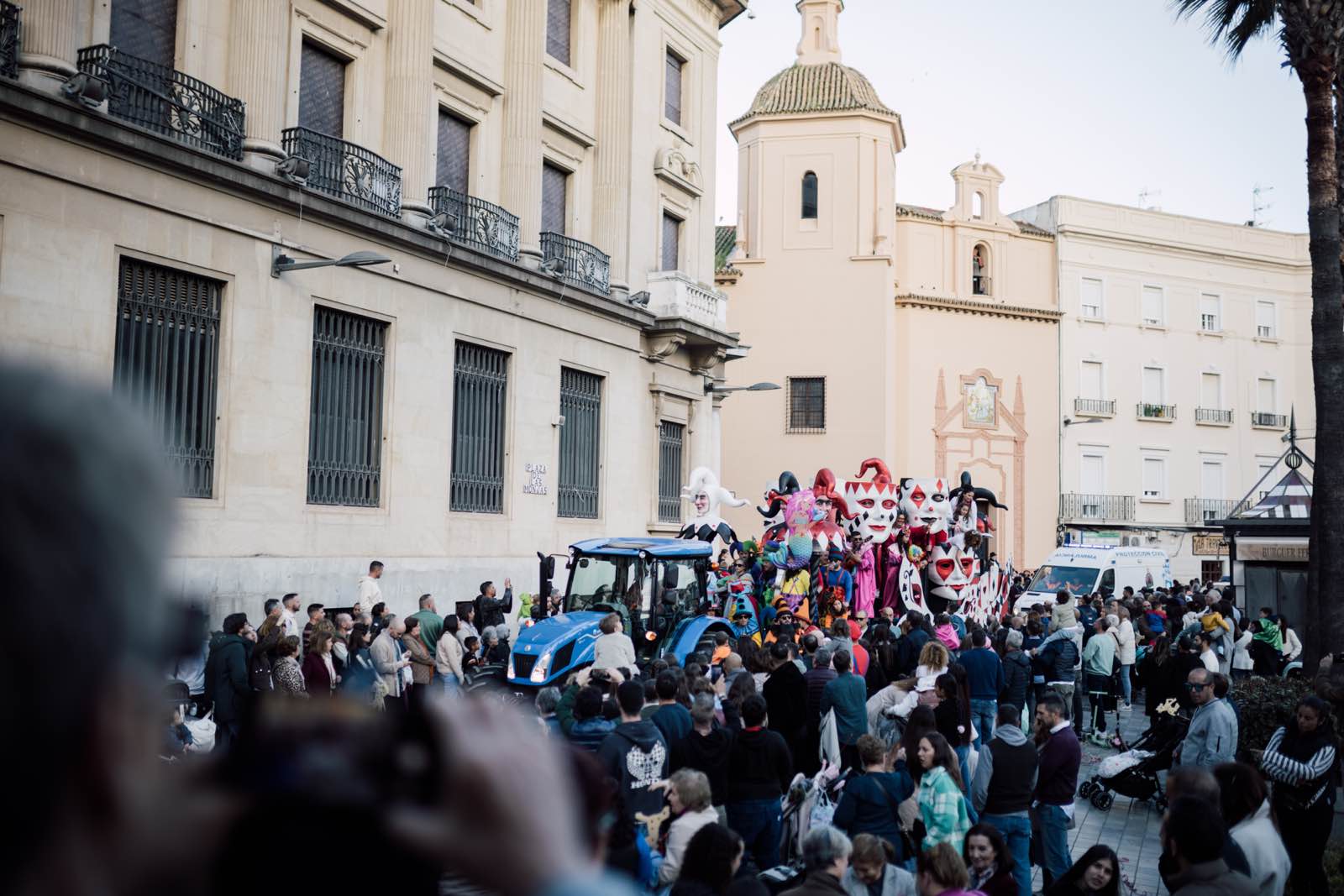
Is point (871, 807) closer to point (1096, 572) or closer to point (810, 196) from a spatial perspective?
point (1096, 572)

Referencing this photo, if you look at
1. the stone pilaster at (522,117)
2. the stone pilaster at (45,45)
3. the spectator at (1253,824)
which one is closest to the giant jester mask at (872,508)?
the stone pilaster at (522,117)

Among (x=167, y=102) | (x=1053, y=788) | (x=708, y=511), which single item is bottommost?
(x=1053, y=788)

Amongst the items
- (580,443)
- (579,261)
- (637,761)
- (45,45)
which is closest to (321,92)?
(45,45)

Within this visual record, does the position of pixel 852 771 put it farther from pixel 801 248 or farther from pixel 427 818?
pixel 801 248

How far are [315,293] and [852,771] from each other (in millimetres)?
13505

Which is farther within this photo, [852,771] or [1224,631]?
[1224,631]

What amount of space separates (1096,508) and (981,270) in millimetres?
11352

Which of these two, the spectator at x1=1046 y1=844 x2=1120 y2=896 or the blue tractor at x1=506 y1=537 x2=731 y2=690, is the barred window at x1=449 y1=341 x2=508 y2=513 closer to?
the blue tractor at x1=506 y1=537 x2=731 y2=690

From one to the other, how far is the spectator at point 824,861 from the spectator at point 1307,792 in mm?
4629

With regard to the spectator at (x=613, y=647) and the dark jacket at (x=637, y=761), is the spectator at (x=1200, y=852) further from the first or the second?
the spectator at (x=613, y=647)

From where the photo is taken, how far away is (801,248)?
45.2 meters

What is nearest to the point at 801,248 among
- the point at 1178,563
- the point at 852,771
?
the point at 1178,563

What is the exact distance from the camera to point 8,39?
15.0 metres

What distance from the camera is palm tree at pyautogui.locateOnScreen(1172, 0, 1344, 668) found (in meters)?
14.9
